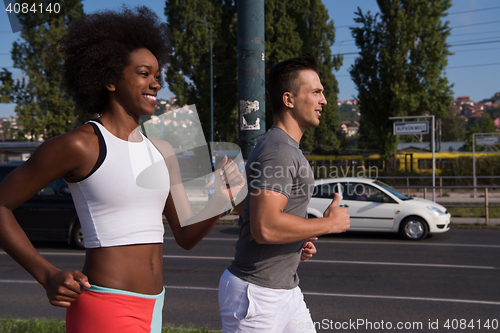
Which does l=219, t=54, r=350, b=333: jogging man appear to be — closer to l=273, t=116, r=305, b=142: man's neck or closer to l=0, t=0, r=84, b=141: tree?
l=273, t=116, r=305, b=142: man's neck

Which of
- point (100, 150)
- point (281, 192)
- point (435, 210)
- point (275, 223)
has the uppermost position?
point (100, 150)

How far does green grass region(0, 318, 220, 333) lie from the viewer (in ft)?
13.7

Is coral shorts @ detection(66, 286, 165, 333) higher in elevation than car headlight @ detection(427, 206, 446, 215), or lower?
higher

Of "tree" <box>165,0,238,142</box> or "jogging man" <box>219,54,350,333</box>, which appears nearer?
"jogging man" <box>219,54,350,333</box>

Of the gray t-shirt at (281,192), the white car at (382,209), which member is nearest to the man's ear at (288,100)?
the gray t-shirt at (281,192)

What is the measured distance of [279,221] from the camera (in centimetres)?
187

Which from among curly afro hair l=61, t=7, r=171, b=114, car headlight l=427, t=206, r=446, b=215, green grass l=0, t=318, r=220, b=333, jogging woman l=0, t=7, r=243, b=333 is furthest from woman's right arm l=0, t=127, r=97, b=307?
car headlight l=427, t=206, r=446, b=215

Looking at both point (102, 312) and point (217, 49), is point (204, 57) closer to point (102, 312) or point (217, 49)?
point (217, 49)

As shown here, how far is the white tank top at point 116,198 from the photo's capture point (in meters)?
1.56

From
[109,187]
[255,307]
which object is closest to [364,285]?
[255,307]

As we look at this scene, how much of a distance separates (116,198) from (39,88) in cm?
2243

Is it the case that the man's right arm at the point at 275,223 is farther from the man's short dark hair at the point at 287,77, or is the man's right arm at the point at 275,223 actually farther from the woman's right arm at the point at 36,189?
the woman's right arm at the point at 36,189

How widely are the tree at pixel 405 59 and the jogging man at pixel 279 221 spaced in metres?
25.8

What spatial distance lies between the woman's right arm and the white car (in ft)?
31.9
